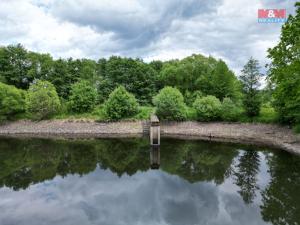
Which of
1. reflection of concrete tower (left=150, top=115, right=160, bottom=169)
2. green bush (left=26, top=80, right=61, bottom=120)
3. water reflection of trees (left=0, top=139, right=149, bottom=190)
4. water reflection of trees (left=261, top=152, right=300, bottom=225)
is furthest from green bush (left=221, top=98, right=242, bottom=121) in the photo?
green bush (left=26, top=80, right=61, bottom=120)

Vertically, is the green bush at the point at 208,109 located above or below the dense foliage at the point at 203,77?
below

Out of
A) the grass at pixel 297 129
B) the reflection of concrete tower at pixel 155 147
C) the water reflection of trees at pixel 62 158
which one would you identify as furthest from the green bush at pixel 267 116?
the water reflection of trees at pixel 62 158

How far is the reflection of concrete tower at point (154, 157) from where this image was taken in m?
14.8

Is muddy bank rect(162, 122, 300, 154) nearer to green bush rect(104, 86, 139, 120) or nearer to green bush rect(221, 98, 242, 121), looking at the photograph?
green bush rect(221, 98, 242, 121)

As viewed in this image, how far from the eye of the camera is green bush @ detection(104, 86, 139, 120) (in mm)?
29031

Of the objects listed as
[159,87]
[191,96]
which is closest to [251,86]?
[191,96]

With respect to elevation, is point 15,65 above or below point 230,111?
above

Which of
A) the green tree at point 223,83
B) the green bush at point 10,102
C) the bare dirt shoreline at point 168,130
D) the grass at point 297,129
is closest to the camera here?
the grass at point 297,129

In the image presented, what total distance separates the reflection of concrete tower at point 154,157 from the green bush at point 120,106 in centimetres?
1012

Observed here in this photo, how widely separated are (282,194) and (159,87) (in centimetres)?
3325

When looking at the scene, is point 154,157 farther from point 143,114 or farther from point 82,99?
point 82,99

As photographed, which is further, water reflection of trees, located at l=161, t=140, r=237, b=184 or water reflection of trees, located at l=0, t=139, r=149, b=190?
water reflection of trees, located at l=0, t=139, r=149, b=190

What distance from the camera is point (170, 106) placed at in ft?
90.3

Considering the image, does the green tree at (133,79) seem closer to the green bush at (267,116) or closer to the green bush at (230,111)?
the green bush at (230,111)
